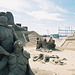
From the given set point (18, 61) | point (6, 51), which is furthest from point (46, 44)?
point (6, 51)

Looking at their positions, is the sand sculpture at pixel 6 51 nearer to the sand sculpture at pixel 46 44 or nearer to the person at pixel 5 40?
the person at pixel 5 40

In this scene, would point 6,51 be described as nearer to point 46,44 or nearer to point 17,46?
point 17,46

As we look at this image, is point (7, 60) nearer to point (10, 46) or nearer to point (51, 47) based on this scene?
point (10, 46)

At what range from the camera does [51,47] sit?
1605cm

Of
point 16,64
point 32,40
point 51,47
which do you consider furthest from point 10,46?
point 32,40

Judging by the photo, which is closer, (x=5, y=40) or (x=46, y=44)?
(x=5, y=40)

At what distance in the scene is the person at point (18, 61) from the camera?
2850 millimetres

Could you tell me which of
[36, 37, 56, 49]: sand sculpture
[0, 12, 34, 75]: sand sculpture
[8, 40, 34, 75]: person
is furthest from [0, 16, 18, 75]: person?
[36, 37, 56, 49]: sand sculpture

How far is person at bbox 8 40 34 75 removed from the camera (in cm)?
285

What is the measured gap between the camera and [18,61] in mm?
2924

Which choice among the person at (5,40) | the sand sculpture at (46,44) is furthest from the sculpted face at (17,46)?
the sand sculpture at (46,44)

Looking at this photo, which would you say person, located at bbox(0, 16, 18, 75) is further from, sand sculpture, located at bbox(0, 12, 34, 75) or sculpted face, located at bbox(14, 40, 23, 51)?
sculpted face, located at bbox(14, 40, 23, 51)

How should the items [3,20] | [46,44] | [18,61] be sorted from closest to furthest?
1. [18,61]
2. [3,20]
3. [46,44]

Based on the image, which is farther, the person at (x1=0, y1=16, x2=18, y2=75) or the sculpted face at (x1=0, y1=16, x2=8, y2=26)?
the sculpted face at (x1=0, y1=16, x2=8, y2=26)
